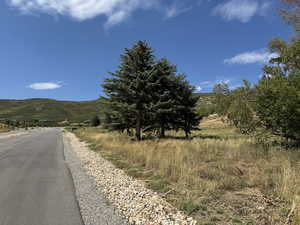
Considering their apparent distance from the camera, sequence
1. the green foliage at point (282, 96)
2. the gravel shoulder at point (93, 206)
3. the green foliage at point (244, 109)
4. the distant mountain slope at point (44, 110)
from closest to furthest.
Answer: the gravel shoulder at point (93, 206) < the green foliage at point (282, 96) < the green foliage at point (244, 109) < the distant mountain slope at point (44, 110)

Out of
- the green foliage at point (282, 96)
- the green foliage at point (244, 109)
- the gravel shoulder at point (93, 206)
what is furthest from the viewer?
the green foliage at point (244, 109)

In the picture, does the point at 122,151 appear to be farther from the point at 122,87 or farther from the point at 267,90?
the point at 267,90

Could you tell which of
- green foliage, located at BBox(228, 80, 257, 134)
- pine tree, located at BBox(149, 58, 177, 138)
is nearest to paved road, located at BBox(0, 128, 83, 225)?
green foliage, located at BBox(228, 80, 257, 134)

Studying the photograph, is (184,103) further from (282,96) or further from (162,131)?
(282,96)

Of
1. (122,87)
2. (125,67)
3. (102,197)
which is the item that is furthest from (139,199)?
(125,67)

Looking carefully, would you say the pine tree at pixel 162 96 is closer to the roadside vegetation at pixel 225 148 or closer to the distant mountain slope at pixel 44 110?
the roadside vegetation at pixel 225 148

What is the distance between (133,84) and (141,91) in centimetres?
81

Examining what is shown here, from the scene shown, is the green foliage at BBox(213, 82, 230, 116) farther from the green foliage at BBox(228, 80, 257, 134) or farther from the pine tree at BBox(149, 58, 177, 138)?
the pine tree at BBox(149, 58, 177, 138)

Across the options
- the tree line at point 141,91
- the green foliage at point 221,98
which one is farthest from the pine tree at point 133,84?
the green foliage at point 221,98

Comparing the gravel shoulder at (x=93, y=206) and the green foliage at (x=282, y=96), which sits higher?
the green foliage at (x=282, y=96)

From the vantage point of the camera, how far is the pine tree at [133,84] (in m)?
14.8

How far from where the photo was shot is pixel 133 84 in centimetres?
1477

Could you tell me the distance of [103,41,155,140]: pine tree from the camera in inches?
583

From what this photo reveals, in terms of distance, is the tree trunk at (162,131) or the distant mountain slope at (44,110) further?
the distant mountain slope at (44,110)
